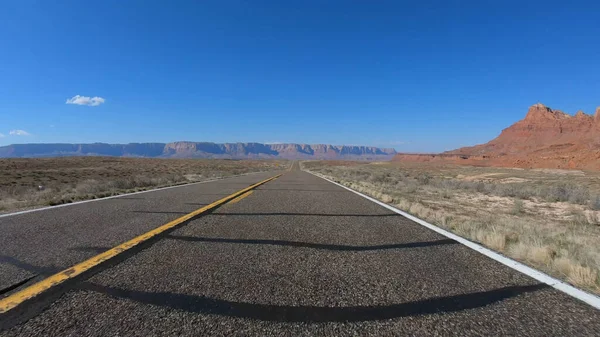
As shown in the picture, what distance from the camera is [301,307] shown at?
2312 mm

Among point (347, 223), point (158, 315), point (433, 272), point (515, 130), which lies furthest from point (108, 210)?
point (515, 130)

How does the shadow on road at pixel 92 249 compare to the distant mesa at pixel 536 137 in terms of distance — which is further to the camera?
the distant mesa at pixel 536 137

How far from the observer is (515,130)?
170125mm

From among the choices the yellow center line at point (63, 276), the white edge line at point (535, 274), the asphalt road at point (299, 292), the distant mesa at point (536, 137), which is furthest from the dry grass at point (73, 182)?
the distant mesa at point (536, 137)

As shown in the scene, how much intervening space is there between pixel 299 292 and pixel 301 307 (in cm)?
28

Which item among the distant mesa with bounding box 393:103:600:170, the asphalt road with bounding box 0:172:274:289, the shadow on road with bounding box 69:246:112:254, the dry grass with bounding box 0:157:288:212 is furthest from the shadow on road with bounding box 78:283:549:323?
the distant mesa with bounding box 393:103:600:170

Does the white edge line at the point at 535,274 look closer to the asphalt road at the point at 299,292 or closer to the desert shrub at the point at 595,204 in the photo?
the asphalt road at the point at 299,292

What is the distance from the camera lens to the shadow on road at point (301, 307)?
2.17 m

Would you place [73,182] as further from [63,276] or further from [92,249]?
[63,276]

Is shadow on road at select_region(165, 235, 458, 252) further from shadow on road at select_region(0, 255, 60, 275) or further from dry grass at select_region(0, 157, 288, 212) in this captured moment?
dry grass at select_region(0, 157, 288, 212)

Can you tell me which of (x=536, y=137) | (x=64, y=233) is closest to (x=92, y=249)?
(x=64, y=233)

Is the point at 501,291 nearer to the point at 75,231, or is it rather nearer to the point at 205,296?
the point at 205,296

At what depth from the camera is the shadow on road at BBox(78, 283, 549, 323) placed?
2170mm

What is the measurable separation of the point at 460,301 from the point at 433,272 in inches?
27.6
